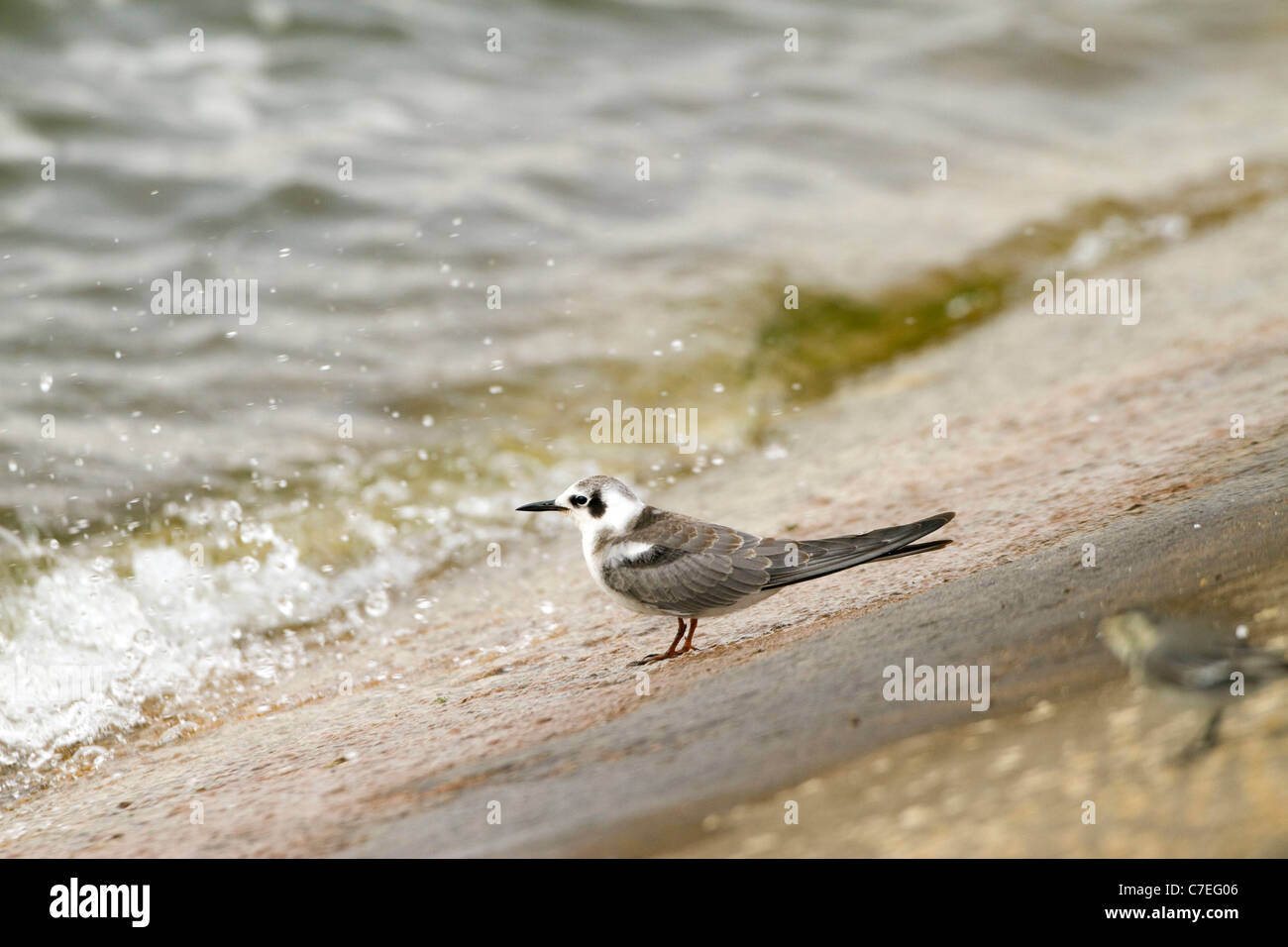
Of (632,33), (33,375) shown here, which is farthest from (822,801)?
(632,33)

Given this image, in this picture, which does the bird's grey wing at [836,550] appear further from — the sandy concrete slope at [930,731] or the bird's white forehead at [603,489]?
the bird's white forehead at [603,489]

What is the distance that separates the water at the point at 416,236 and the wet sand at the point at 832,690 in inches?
25.8

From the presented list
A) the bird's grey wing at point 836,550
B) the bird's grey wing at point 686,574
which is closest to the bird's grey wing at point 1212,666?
the bird's grey wing at point 836,550

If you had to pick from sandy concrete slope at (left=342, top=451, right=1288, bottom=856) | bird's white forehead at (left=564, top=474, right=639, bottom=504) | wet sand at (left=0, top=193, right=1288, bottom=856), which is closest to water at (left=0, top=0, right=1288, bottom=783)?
wet sand at (left=0, top=193, right=1288, bottom=856)

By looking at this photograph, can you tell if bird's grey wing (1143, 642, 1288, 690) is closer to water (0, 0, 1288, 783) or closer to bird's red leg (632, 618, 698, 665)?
bird's red leg (632, 618, 698, 665)

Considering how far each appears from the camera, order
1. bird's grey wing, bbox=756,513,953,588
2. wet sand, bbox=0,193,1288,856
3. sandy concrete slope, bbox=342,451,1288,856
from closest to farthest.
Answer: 1. sandy concrete slope, bbox=342,451,1288,856
2. wet sand, bbox=0,193,1288,856
3. bird's grey wing, bbox=756,513,953,588

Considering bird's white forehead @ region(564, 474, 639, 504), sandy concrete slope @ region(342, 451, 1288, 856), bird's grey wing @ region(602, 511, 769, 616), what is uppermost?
bird's white forehead @ region(564, 474, 639, 504)

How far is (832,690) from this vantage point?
3.33 m

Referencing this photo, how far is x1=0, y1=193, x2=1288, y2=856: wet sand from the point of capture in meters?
2.66

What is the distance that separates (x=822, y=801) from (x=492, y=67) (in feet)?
A: 30.2

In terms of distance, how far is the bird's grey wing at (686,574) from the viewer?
3.87 m
